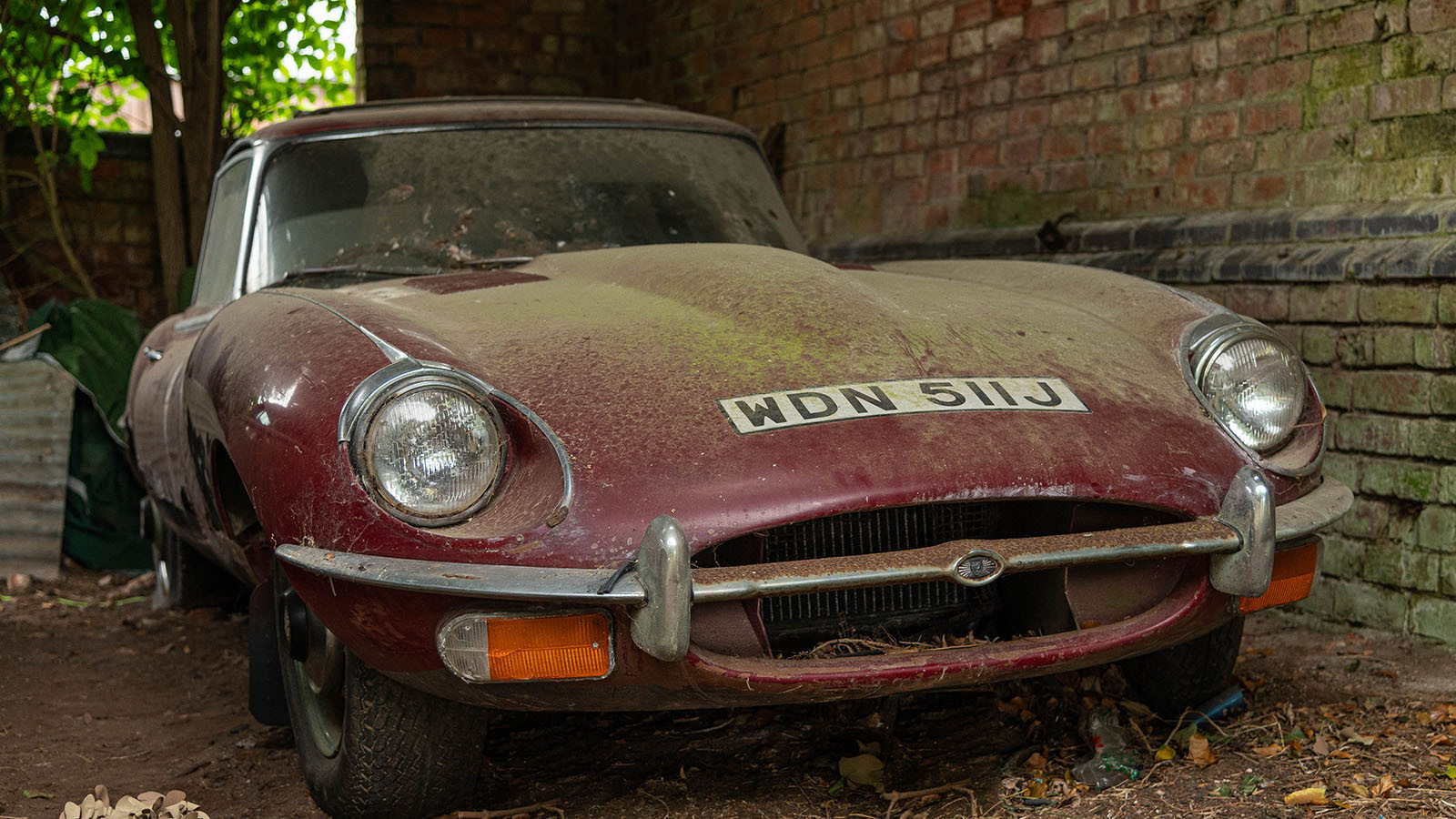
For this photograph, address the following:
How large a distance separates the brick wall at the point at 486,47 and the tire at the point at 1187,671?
19.7ft

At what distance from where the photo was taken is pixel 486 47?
7.72 m

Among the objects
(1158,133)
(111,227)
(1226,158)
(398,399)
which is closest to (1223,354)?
(398,399)

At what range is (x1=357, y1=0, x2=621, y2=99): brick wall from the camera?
7.55 m

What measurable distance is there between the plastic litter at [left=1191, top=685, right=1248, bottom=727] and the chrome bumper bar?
0.65 m

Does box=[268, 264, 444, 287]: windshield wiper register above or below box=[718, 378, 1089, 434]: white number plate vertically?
above

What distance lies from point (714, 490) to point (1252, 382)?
1103 millimetres

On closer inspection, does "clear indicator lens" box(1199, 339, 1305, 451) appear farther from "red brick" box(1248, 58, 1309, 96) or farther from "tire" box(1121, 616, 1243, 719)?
"red brick" box(1248, 58, 1309, 96)

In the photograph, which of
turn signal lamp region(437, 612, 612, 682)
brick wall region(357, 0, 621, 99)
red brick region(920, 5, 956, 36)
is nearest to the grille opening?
turn signal lamp region(437, 612, 612, 682)

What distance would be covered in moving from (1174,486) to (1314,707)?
3.31ft

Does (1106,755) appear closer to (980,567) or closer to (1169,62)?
(980,567)

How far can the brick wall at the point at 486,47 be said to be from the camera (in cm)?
755

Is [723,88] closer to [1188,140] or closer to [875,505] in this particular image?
[1188,140]

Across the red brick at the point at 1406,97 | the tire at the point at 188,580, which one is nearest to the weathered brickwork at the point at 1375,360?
the red brick at the point at 1406,97

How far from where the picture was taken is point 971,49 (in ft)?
16.7
